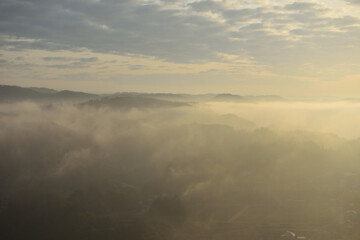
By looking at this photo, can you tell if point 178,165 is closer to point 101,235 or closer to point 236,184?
point 236,184

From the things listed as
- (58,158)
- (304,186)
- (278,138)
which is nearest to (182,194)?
(304,186)

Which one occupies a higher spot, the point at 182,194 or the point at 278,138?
the point at 278,138

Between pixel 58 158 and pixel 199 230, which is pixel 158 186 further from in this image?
pixel 58 158

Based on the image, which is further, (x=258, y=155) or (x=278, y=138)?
(x=278, y=138)

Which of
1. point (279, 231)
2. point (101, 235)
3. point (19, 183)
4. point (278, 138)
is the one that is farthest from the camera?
point (278, 138)

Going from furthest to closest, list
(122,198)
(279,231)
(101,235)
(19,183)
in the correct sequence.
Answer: (19,183) < (122,198) < (279,231) < (101,235)

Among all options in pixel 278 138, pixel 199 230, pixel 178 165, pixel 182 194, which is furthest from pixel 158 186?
pixel 278 138
